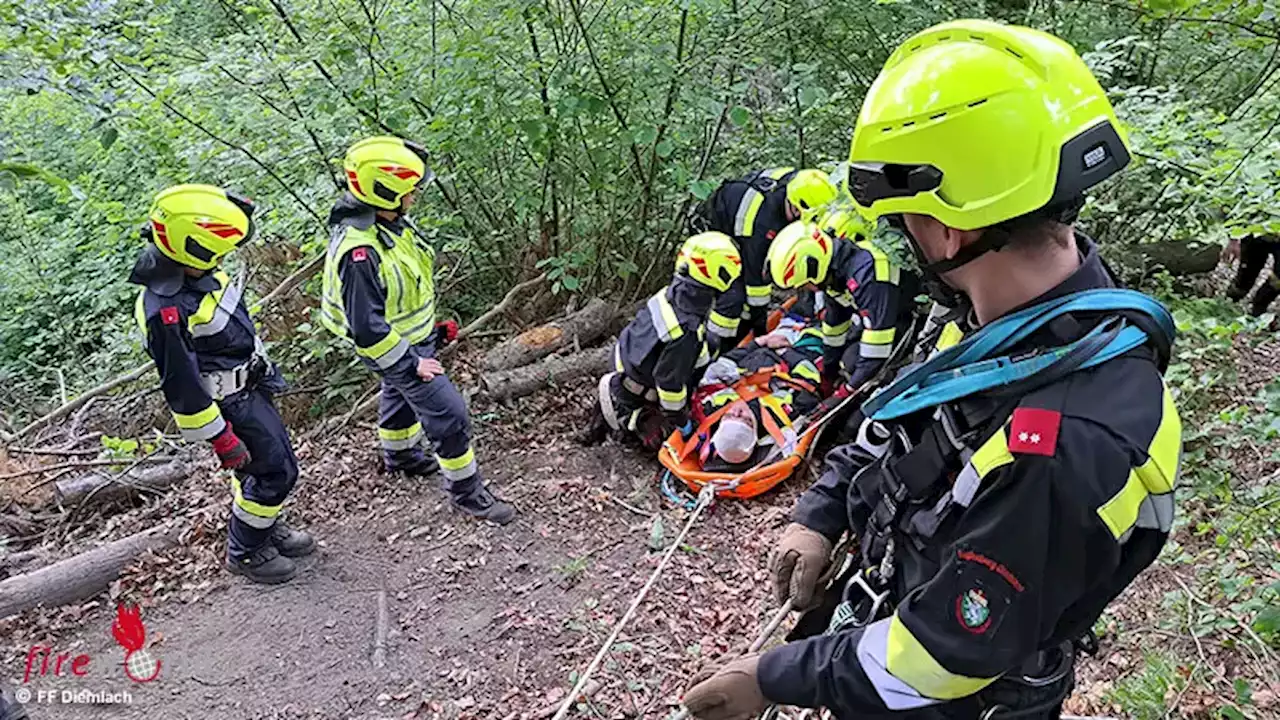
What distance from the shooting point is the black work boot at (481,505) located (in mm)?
5750

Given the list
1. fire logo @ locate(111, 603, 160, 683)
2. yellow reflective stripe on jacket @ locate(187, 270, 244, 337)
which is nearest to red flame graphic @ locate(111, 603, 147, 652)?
fire logo @ locate(111, 603, 160, 683)

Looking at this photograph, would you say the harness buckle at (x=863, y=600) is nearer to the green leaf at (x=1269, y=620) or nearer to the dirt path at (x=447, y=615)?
the green leaf at (x=1269, y=620)

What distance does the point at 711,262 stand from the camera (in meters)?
5.89

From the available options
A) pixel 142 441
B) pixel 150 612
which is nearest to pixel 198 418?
pixel 150 612

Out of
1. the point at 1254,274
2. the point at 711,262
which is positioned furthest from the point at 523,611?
the point at 1254,274

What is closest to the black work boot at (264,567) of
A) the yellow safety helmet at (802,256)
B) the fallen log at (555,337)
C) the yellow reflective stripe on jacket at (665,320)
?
the fallen log at (555,337)

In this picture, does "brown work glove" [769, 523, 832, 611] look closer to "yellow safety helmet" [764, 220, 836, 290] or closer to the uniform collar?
the uniform collar

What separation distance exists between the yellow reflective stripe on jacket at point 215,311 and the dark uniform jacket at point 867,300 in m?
3.85

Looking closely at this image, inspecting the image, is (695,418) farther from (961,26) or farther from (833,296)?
(961,26)

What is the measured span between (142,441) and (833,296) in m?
5.79

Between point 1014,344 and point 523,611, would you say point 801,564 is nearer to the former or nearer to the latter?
point 1014,344

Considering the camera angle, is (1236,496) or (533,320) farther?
(533,320)

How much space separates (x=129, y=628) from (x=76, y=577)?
59 cm

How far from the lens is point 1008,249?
5.59ft
